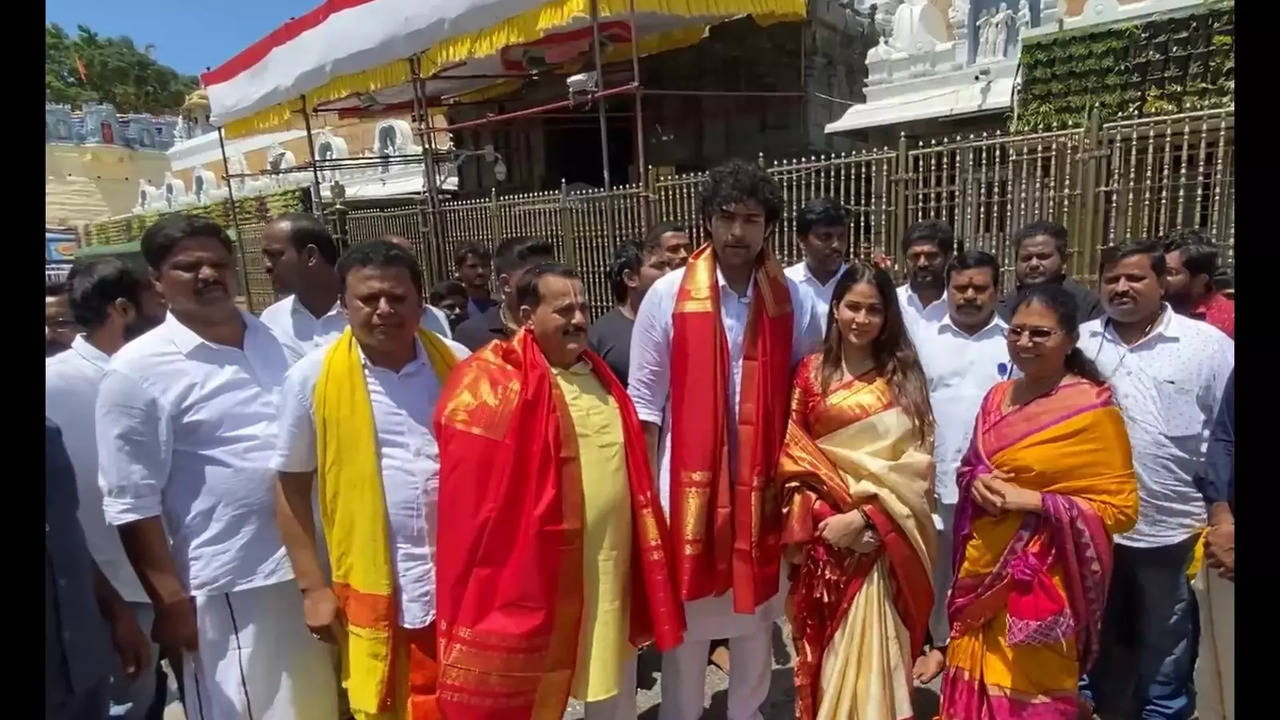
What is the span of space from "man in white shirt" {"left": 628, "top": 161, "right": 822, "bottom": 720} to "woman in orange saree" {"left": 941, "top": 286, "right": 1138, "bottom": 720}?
0.62 metres

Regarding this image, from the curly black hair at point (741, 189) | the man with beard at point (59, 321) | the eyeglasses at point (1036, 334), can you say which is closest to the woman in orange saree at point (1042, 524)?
the eyeglasses at point (1036, 334)

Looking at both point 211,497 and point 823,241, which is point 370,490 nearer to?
point 211,497

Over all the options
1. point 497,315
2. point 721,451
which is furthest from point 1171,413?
point 497,315

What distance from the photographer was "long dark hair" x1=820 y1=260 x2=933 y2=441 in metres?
2.38

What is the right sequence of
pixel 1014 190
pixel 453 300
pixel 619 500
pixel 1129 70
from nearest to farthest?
pixel 619 500 < pixel 453 300 < pixel 1014 190 < pixel 1129 70

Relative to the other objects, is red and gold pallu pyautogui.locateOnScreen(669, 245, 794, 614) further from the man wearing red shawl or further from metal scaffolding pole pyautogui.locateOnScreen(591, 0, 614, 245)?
metal scaffolding pole pyautogui.locateOnScreen(591, 0, 614, 245)

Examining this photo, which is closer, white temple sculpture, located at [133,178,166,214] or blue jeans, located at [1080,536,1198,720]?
blue jeans, located at [1080,536,1198,720]

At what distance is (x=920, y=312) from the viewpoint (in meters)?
3.40

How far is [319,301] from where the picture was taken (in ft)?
10.5

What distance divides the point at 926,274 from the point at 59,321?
3.35 m

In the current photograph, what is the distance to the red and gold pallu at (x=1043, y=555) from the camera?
7.22ft

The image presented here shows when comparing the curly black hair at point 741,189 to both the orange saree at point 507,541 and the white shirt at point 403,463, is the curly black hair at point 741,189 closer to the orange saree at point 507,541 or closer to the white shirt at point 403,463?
the orange saree at point 507,541

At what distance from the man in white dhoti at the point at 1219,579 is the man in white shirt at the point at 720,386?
1.15 metres

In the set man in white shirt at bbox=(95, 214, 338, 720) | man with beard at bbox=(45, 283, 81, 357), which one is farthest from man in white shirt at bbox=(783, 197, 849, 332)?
man with beard at bbox=(45, 283, 81, 357)
